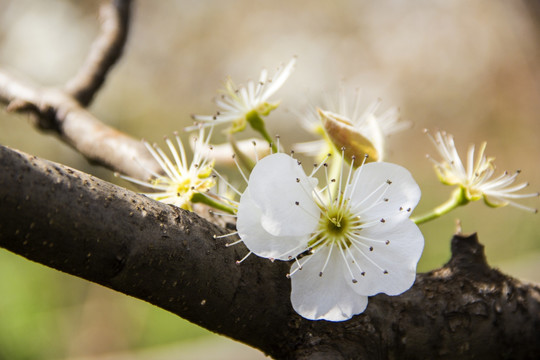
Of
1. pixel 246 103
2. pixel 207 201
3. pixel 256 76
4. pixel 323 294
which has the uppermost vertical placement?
pixel 256 76

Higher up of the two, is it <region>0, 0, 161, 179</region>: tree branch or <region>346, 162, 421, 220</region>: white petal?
<region>0, 0, 161, 179</region>: tree branch

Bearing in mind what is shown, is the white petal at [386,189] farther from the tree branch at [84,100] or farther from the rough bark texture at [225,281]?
the tree branch at [84,100]

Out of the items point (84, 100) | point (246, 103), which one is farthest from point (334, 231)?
point (84, 100)

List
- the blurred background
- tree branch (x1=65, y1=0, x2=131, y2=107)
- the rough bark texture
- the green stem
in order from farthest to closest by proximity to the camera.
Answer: the blurred background < tree branch (x1=65, y1=0, x2=131, y2=107) < the green stem < the rough bark texture

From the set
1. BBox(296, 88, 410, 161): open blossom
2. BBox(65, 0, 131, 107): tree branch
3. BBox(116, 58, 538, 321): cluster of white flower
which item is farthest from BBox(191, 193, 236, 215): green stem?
BBox(65, 0, 131, 107): tree branch

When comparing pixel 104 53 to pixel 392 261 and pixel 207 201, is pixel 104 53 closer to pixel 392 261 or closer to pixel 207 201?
pixel 207 201

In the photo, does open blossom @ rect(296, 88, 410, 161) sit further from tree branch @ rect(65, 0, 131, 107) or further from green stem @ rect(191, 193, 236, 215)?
tree branch @ rect(65, 0, 131, 107)
